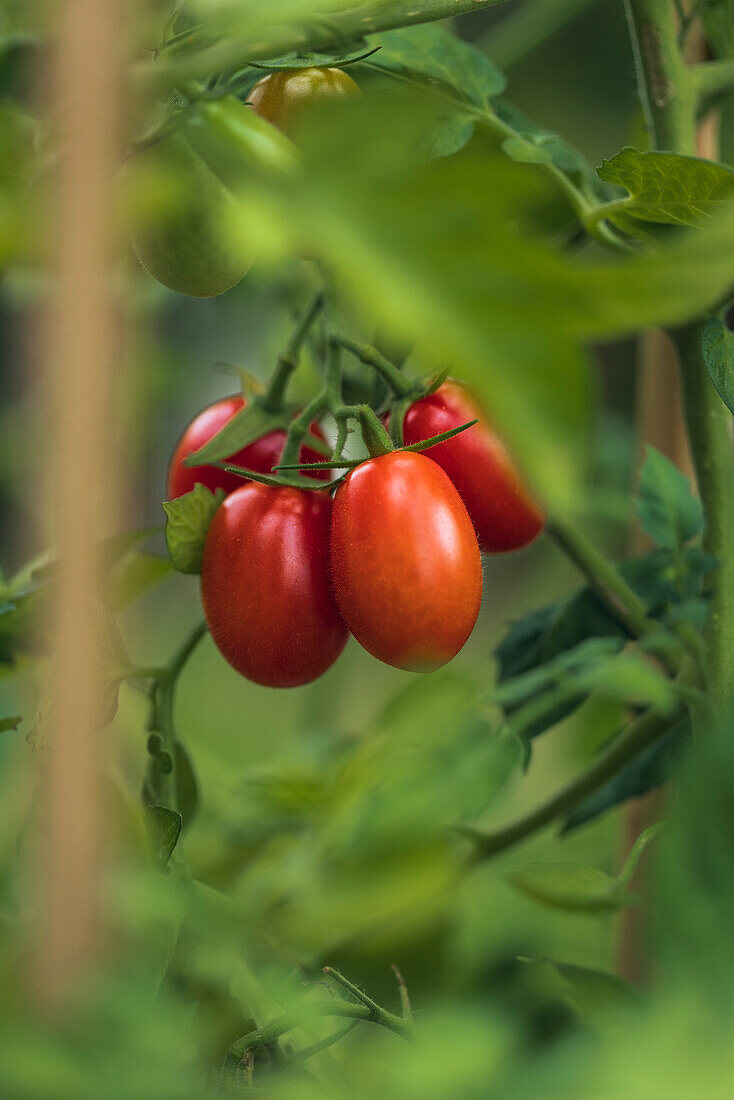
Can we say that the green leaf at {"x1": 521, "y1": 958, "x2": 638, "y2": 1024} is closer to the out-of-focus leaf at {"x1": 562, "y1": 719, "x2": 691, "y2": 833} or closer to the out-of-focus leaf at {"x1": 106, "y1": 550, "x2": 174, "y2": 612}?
the out-of-focus leaf at {"x1": 562, "y1": 719, "x2": 691, "y2": 833}

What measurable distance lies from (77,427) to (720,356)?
0.63 ft

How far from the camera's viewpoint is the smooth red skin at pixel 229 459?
13.2 inches

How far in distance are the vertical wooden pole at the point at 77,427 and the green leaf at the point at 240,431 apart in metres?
0.13

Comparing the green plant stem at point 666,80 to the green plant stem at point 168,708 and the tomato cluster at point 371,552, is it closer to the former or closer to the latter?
the tomato cluster at point 371,552

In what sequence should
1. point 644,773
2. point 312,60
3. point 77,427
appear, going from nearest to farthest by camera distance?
point 77,427 → point 312,60 → point 644,773

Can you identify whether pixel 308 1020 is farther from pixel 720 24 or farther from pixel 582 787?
pixel 720 24

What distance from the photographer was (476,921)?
0.47 m

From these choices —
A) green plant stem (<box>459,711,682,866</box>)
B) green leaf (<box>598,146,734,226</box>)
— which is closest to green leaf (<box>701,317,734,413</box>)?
green leaf (<box>598,146,734,226</box>)

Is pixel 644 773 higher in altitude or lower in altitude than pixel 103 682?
lower

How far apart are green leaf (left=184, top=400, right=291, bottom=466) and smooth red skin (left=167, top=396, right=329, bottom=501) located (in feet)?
0.04

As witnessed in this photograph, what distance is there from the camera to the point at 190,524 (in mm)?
300

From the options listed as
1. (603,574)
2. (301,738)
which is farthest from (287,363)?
(301,738)

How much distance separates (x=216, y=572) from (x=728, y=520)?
174 mm

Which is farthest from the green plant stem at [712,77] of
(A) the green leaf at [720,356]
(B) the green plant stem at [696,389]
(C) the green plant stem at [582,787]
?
(C) the green plant stem at [582,787]
